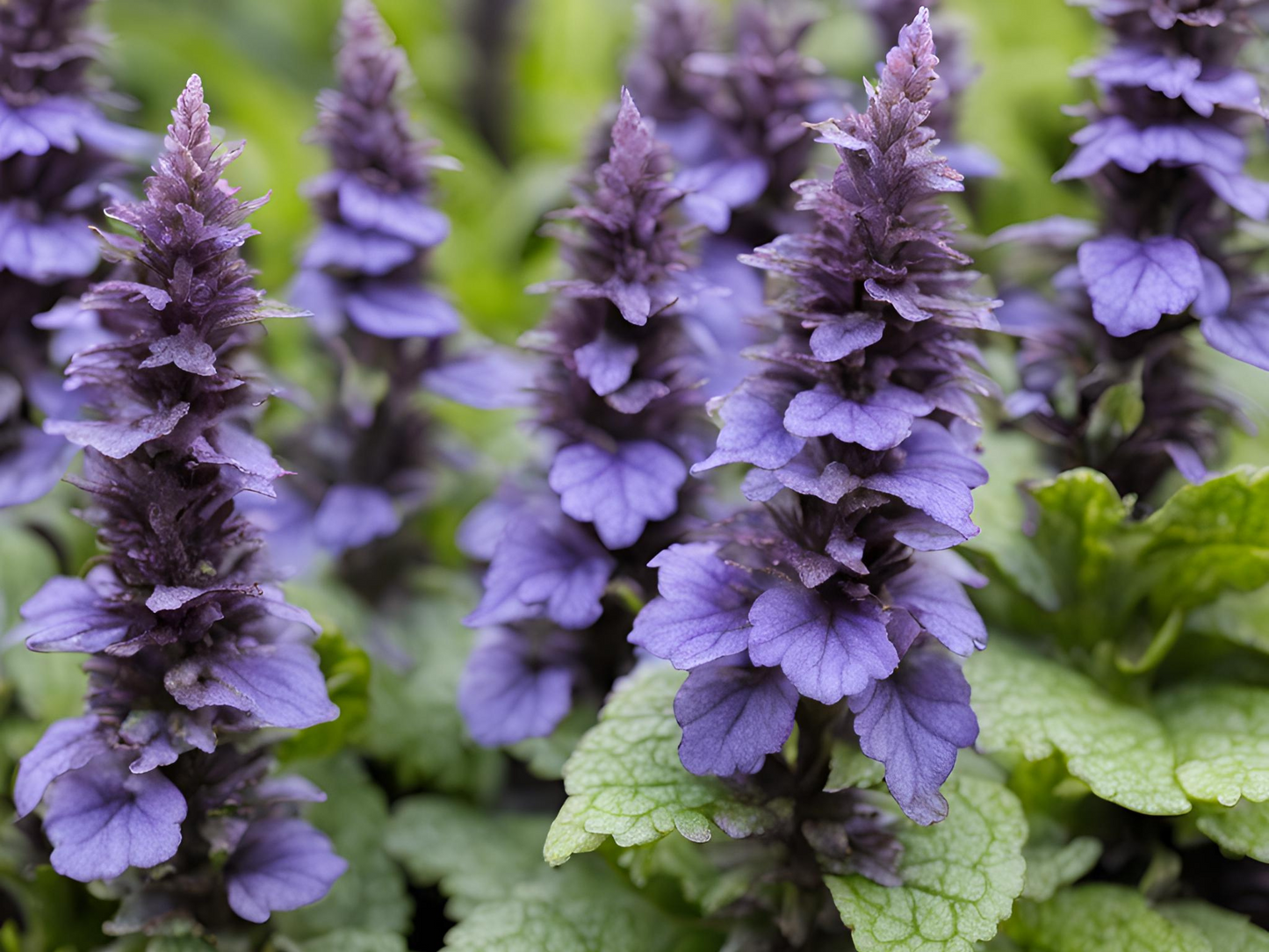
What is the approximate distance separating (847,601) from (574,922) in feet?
2.44

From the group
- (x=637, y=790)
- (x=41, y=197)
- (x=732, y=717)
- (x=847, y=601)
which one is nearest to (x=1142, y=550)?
(x=847, y=601)

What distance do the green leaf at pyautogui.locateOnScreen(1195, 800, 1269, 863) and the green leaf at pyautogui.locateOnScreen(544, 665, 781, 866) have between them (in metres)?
0.67

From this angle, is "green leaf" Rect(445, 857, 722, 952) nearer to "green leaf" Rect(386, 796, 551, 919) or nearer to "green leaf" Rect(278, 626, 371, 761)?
"green leaf" Rect(386, 796, 551, 919)

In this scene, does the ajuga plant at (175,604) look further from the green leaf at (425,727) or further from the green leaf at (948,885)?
the green leaf at (948,885)

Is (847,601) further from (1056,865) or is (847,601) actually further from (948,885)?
(1056,865)

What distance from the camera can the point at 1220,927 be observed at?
1.88m

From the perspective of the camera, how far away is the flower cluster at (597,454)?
1.83 meters

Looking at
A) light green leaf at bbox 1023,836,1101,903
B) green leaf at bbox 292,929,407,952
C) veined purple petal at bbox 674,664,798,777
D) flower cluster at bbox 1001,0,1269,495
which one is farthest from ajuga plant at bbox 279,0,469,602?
light green leaf at bbox 1023,836,1101,903

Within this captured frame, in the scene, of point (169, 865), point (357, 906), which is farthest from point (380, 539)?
point (169, 865)

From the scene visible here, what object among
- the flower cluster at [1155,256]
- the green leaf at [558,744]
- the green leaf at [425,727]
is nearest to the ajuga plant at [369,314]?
the green leaf at [425,727]

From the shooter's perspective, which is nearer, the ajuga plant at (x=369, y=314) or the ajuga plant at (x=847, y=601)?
the ajuga plant at (x=847, y=601)

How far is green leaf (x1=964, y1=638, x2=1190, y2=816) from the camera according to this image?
1692 millimetres

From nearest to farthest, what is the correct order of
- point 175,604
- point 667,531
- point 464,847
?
point 175,604 < point 667,531 < point 464,847

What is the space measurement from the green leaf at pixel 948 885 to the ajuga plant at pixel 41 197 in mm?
1546
